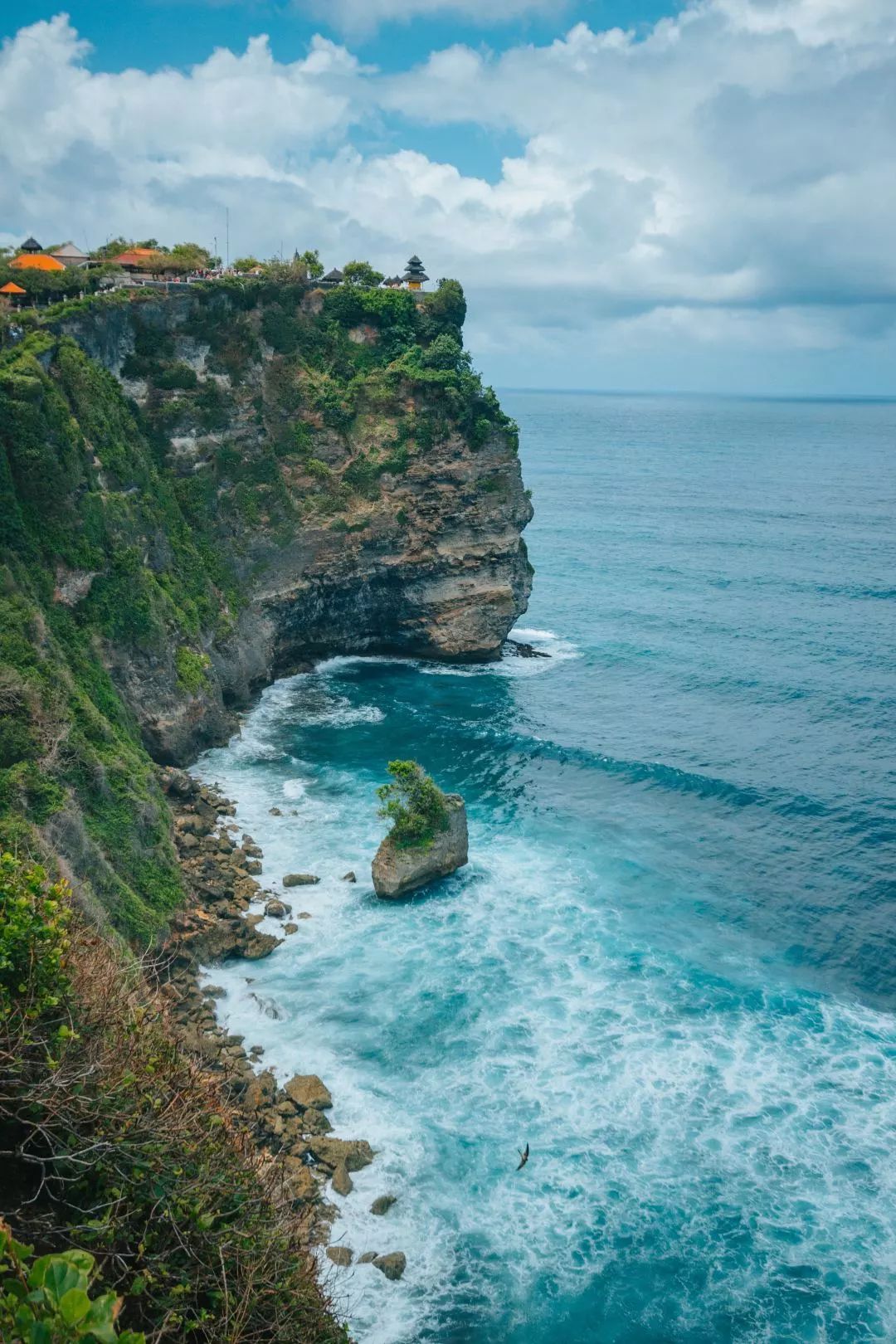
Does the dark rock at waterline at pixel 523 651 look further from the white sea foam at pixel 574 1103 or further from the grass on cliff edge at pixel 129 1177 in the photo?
the grass on cliff edge at pixel 129 1177

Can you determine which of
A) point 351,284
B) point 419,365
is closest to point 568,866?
point 419,365

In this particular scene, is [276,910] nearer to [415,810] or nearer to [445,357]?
[415,810]

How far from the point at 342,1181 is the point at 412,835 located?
619 inches

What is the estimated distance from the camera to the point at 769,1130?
2816 centimetres

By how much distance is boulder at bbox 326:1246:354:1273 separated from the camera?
23203mm

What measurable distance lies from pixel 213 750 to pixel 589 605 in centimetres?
4146

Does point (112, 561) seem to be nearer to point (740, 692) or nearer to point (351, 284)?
point (351, 284)

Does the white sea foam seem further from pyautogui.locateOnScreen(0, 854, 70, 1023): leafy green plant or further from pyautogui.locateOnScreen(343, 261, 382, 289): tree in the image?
pyautogui.locateOnScreen(343, 261, 382, 289): tree

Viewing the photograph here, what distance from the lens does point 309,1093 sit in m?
28.3

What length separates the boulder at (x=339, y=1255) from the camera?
2320 cm

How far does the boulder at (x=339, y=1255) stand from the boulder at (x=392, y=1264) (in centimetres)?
12

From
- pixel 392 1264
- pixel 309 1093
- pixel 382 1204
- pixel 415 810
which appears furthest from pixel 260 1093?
pixel 415 810

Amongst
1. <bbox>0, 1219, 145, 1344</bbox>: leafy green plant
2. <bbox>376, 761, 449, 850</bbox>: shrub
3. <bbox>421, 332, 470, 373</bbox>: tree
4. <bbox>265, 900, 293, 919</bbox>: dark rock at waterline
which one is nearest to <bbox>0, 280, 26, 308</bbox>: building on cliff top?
<bbox>421, 332, 470, 373</bbox>: tree

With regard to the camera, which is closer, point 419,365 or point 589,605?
point 419,365
